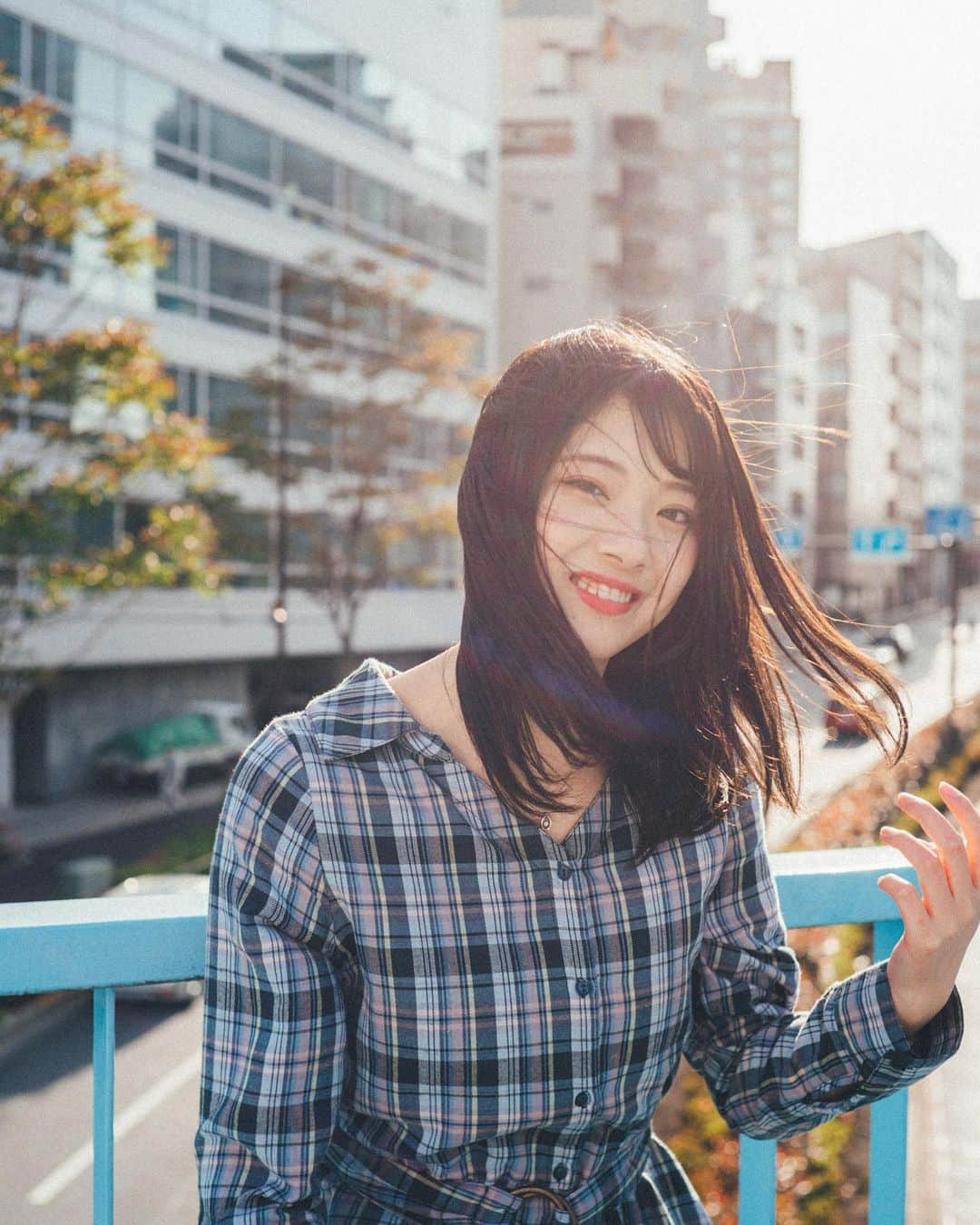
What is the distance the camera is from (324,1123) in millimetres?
1304

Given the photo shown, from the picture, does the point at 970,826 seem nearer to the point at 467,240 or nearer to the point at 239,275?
the point at 239,275

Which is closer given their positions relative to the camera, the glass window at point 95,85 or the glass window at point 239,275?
the glass window at point 95,85

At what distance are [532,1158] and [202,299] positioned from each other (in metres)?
20.1

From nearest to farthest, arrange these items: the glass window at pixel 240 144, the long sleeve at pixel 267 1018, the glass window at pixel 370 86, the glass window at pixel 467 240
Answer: the long sleeve at pixel 267 1018 → the glass window at pixel 240 144 → the glass window at pixel 370 86 → the glass window at pixel 467 240

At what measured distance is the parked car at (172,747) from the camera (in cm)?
2033

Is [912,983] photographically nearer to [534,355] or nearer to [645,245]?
[534,355]

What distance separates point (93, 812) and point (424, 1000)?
19218 mm

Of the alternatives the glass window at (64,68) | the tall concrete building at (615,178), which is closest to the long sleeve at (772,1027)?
the glass window at (64,68)

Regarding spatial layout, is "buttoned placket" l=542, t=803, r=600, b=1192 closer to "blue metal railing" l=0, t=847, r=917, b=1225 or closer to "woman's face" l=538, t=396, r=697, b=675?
"woman's face" l=538, t=396, r=697, b=675

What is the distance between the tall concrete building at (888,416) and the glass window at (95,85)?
34648mm

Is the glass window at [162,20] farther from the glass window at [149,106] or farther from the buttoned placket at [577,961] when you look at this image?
the buttoned placket at [577,961]

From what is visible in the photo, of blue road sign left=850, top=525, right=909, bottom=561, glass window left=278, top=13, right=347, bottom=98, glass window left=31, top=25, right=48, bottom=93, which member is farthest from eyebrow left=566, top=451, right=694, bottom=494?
glass window left=278, top=13, right=347, bottom=98

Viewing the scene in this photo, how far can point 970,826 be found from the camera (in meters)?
1.40

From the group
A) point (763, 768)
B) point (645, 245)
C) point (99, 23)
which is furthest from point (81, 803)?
point (645, 245)
